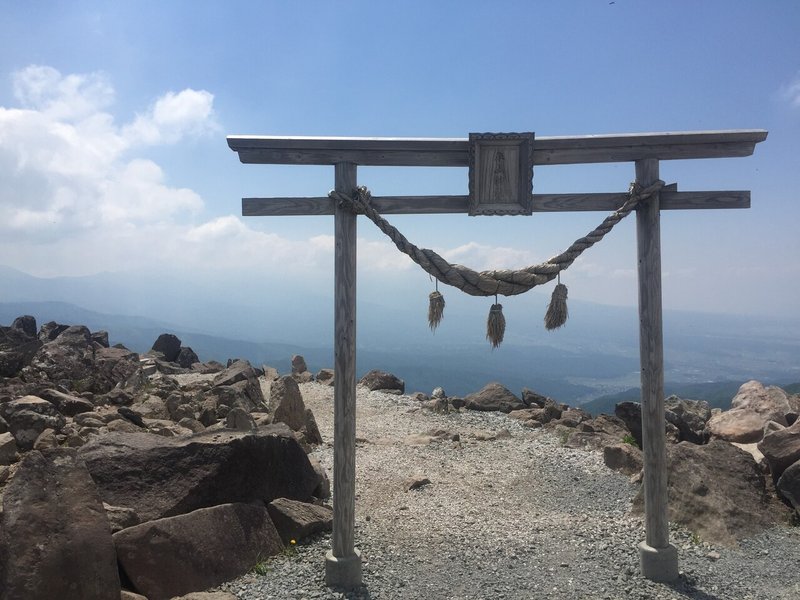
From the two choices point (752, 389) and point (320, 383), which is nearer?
point (752, 389)

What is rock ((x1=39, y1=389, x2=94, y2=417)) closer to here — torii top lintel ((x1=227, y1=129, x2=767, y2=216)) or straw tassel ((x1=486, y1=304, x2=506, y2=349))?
torii top lintel ((x1=227, y1=129, x2=767, y2=216))

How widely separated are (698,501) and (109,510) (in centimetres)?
658

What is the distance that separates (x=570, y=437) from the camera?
39.0ft

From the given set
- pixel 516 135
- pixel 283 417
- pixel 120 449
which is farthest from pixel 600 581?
pixel 283 417

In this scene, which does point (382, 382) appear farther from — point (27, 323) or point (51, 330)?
point (27, 323)

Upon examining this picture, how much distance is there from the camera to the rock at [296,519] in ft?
21.4

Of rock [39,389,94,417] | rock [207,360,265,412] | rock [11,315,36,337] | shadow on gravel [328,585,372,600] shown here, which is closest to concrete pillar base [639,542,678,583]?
shadow on gravel [328,585,372,600]

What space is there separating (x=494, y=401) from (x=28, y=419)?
10730 mm

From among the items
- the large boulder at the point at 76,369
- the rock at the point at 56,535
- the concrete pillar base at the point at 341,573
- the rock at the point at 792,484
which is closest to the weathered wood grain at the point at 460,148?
the rock at the point at 56,535

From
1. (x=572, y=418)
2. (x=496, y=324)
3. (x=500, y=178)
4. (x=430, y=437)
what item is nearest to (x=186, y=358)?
(x=430, y=437)

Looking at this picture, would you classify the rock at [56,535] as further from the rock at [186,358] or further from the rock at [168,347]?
the rock at [168,347]

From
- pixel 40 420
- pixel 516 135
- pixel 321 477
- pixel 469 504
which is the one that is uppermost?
pixel 516 135

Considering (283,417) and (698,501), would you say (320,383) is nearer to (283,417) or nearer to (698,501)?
(283,417)

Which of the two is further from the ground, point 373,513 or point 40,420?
point 40,420
